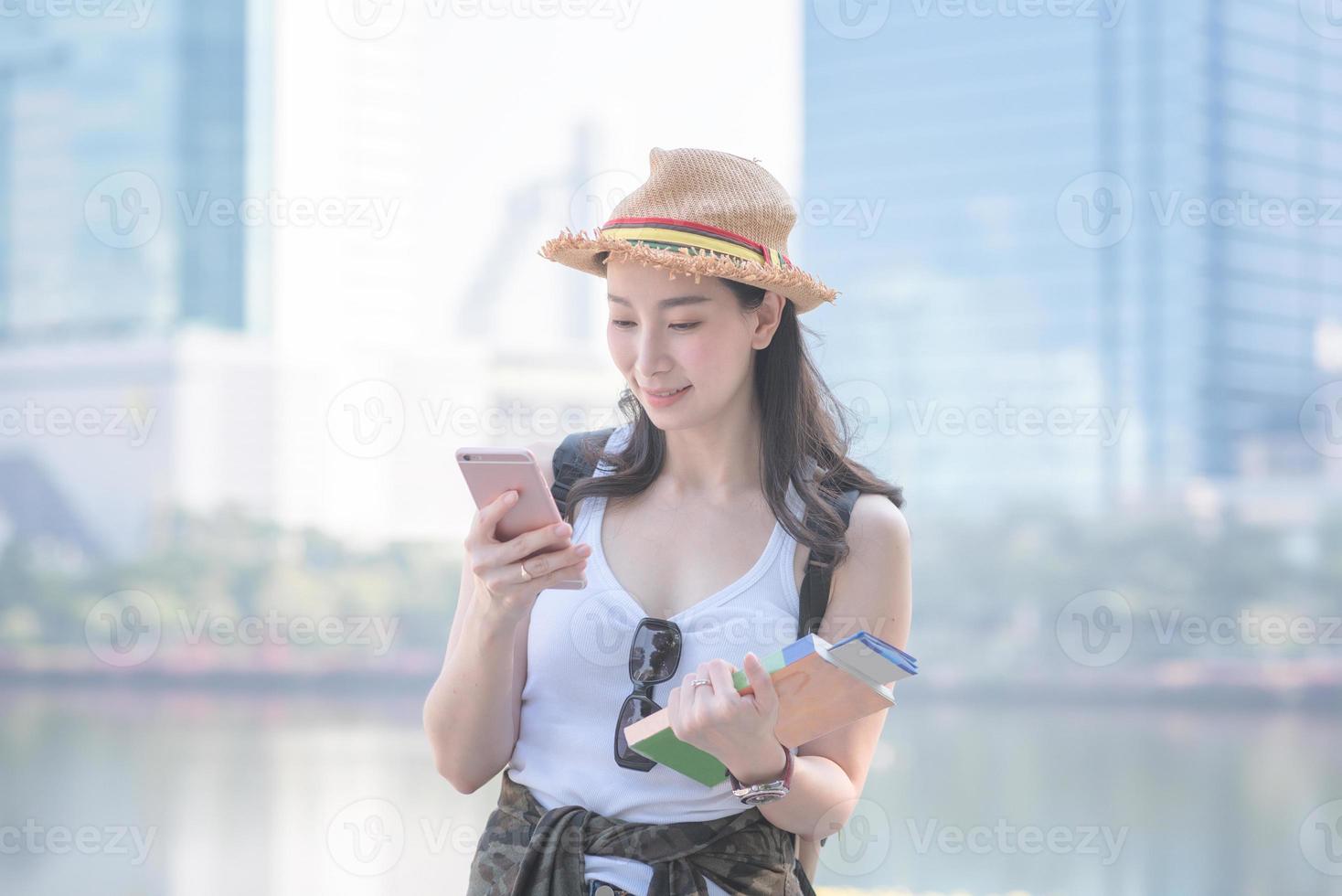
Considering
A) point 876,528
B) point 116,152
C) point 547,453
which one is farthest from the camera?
point 116,152

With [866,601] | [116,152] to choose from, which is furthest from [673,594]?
[116,152]

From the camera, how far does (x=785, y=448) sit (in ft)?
4.32

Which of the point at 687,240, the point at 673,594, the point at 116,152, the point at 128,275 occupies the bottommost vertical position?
the point at 673,594

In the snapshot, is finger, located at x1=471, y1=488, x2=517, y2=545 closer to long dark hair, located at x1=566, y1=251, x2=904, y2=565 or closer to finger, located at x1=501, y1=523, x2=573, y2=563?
finger, located at x1=501, y1=523, x2=573, y2=563

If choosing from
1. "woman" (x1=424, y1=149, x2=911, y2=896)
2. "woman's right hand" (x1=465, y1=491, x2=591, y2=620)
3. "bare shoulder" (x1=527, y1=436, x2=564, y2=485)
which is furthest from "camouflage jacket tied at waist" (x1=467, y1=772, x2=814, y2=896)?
"bare shoulder" (x1=527, y1=436, x2=564, y2=485)

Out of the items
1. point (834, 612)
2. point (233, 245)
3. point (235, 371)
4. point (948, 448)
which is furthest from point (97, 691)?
point (834, 612)

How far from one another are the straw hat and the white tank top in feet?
0.88

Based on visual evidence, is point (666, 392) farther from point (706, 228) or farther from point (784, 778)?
point (784, 778)

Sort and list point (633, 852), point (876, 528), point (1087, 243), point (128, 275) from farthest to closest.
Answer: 1. point (128, 275)
2. point (1087, 243)
3. point (876, 528)
4. point (633, 852)

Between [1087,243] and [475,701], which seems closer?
[475,701]

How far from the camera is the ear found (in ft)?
4.20

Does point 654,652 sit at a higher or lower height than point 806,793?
higher

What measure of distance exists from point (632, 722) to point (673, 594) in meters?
0.14

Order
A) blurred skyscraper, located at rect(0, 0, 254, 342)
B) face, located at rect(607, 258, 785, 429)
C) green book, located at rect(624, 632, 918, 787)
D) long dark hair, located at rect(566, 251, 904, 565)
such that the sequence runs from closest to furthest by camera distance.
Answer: green book, located at rect(624, 632, 918, 787), face, located at rect(607, 258, 785, 429), long dark hair, located at rect(566, 251, 904, 565), blurred skyscraper, located at rect(0, 0, 254, 342)
